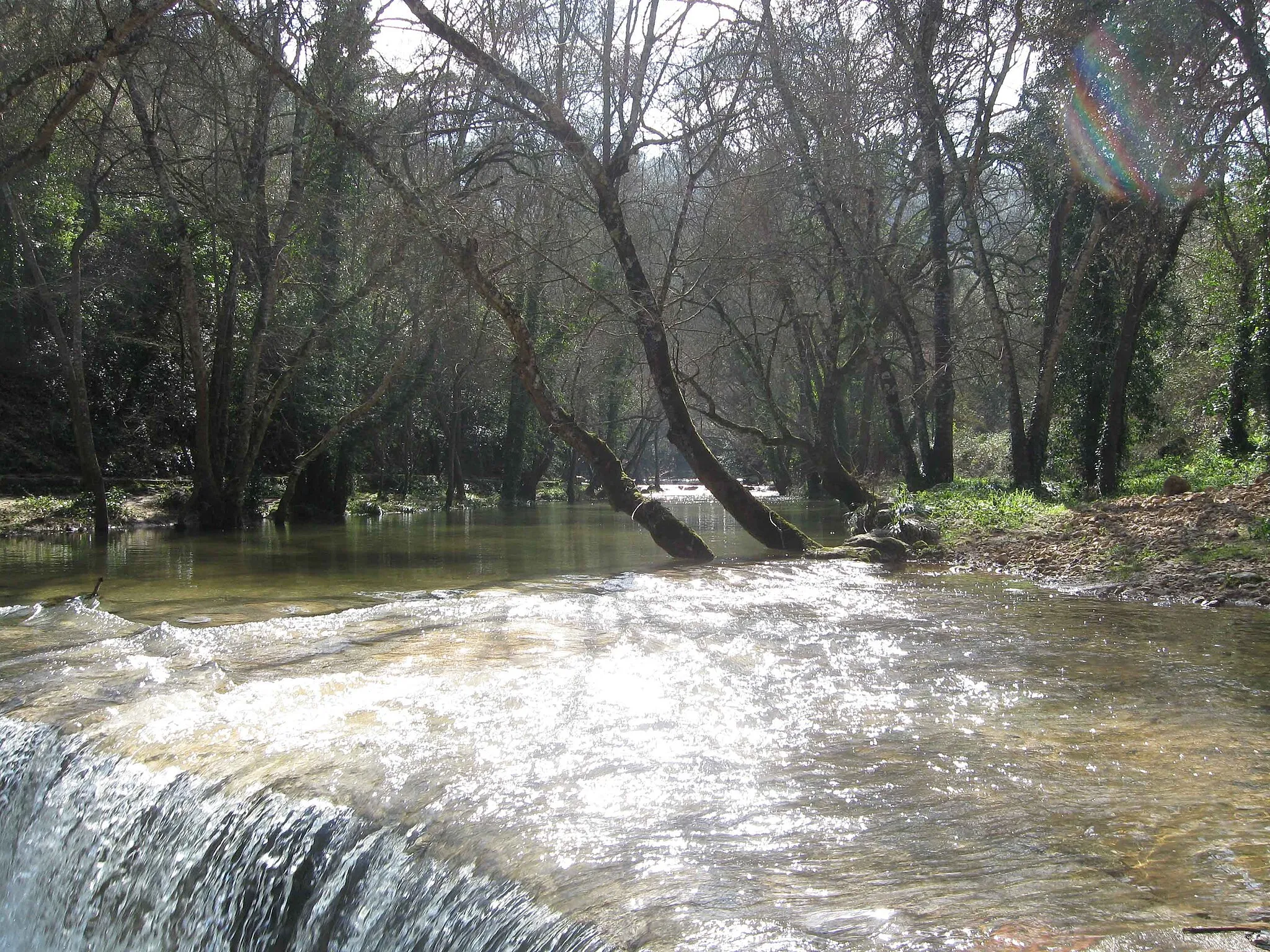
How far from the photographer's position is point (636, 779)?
12.7 ft

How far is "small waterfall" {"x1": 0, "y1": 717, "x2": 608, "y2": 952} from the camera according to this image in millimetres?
3133

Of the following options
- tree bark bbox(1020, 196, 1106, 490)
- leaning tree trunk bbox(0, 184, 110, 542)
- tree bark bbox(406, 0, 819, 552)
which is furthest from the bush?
leaning tree trunk bbox(0, 184, 110, 542)

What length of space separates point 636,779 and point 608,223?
954 centimetres

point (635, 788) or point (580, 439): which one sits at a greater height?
point (580, 439)

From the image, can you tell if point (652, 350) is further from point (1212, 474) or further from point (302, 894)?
point (302, 894)

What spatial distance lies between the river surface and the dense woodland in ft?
21.7

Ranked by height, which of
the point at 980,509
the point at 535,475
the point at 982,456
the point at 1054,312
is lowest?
the point at 980,509

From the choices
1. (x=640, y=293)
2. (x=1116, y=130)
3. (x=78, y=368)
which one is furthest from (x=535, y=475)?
(x=1116, y=130)

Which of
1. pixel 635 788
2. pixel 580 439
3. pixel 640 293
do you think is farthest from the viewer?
pixel 580 439

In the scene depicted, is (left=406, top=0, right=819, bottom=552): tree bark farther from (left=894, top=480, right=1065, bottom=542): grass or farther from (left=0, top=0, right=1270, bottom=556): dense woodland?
(left=894, top=480, right=1065, bottom=542): grass

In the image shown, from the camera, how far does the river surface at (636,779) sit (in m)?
2.88

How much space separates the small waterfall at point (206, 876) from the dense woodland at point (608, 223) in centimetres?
779

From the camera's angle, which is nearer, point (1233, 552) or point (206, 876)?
point (206, 876)

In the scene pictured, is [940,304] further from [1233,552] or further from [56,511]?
[56,511]
